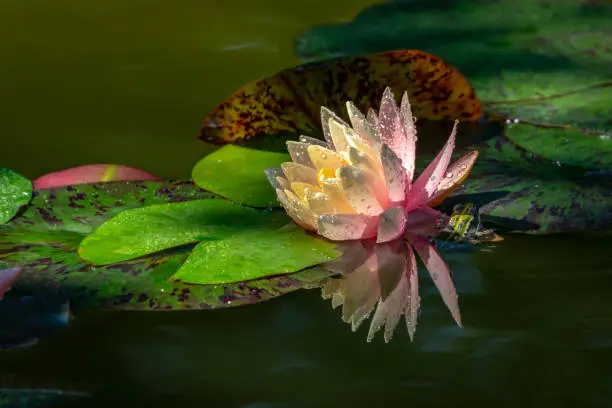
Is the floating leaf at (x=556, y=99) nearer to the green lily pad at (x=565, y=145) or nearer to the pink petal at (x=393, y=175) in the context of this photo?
the green lily pad at (x=565, y=145)

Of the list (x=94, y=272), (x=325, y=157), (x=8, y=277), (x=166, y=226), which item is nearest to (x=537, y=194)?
(x=325, y=157)

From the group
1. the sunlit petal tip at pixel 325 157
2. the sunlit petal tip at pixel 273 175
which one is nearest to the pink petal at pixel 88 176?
the sunlit petal tip at pixel 273 175

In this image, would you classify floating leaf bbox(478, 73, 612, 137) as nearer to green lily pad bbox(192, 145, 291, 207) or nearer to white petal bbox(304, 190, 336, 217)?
green lily pad bbox(192, 145, 291, 207)

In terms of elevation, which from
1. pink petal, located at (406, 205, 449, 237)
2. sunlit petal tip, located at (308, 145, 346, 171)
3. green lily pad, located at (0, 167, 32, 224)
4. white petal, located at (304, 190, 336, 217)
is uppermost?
sunlit petal tip, located at (308, 145, 346, 171)

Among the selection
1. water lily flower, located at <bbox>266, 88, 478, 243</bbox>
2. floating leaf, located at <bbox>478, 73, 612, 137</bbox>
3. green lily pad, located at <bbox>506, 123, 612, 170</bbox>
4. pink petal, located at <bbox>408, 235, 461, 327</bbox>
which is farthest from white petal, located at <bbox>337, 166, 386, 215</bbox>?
floating leaf, located at <bbox>478, 73, 612, 137</bbox>

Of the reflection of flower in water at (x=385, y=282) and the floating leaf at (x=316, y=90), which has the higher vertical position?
the floating leaf at (x=316, y=90)

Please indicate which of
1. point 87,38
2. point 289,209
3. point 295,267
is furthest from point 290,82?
point 87,38
